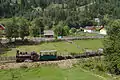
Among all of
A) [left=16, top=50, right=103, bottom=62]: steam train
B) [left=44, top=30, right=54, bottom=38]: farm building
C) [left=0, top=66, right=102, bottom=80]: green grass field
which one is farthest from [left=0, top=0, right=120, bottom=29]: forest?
[left=0, top=66, right=102, bottom=80]: green grass field

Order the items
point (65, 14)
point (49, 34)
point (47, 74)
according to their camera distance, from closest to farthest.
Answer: point (47, 74), point (49, 34), point (65, 14)

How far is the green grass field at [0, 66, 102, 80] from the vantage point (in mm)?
40438

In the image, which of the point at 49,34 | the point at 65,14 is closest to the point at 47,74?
the point at 49,34

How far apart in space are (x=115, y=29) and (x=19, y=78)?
818 inches

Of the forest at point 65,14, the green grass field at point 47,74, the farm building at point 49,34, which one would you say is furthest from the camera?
the forest at point 65,14

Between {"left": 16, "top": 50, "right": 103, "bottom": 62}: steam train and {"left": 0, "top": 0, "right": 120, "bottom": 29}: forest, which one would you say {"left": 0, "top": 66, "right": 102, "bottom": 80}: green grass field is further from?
{"left": 0, "top": 0, "right": 120, "bottom": 29}: forest

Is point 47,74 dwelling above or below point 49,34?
above

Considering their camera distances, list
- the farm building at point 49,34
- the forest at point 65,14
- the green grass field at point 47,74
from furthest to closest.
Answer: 1. the forest at point 65,14
2. the farm building at point 49,34
3. the green grass field at point 47,74

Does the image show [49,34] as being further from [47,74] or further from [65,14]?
[65,14]

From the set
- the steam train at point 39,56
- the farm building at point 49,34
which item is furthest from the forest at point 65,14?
the steam train at point 39,56

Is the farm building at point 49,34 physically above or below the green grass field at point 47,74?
below

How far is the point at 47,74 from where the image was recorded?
141 ft

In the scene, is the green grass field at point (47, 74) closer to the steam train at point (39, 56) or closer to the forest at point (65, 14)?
the steam train at point (39, 56)

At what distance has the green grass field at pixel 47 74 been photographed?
4044 cm
